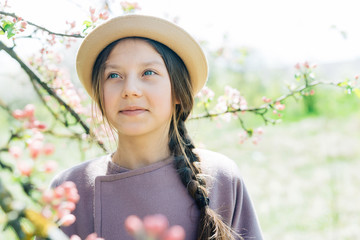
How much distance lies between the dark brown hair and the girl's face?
0.15ft

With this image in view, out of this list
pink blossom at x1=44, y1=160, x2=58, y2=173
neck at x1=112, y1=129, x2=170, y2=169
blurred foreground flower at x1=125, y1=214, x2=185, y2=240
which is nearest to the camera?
blurred foreground flower at x1=125, y1=214, x2=185, y2=240

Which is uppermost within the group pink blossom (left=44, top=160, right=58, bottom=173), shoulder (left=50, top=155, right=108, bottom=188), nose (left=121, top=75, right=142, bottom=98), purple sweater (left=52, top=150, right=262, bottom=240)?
nose (left=121, top=75, right=142, bottom=98)

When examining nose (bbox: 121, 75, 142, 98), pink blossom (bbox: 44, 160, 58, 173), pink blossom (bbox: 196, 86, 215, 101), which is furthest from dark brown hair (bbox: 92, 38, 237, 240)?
pink blossom (bbox: 44, 160, 58, 173)

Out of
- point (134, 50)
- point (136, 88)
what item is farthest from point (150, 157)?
point (134, 50)

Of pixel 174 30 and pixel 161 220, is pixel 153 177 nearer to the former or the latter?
pixel 174 30

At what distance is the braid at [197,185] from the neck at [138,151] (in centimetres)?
8

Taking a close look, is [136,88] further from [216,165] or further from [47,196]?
[47,196]

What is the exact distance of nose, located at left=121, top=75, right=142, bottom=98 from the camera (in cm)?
129

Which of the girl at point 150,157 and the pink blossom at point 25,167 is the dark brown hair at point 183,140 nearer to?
the girl at point 150,157

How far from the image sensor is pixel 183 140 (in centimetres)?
155

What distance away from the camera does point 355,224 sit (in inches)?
163

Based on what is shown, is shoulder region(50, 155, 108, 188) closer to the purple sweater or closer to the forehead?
the purple sweater

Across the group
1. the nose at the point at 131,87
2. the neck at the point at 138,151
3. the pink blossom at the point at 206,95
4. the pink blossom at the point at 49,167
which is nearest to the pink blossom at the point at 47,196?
the pink blossom at the point at 49,167

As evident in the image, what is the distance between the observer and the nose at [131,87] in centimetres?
129
